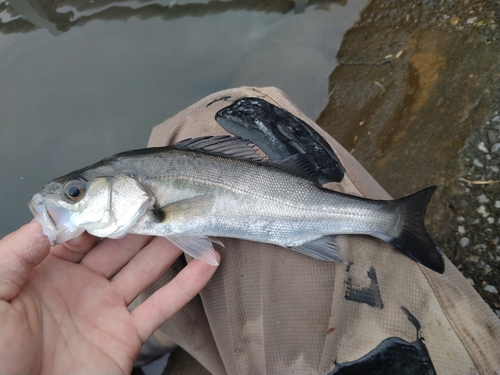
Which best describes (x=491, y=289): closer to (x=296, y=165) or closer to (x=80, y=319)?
(x=296, y=165)

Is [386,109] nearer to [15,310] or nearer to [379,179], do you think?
[379,179]

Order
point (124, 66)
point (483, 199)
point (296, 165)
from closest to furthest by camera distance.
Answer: point (296, 165) < point (483, 199) < point (124, 66)

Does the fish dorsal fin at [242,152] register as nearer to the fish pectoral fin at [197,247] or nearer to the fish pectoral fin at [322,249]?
the fish pectoral fin at [322,249]

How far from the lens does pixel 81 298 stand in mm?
2102

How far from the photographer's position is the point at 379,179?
12.7 ft

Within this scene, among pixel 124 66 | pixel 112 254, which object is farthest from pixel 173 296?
pixel 124 66

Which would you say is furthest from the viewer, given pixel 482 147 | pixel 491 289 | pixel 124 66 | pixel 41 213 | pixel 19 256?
pixel 124 66

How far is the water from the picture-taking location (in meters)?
4.38

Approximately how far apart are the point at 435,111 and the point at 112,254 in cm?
365

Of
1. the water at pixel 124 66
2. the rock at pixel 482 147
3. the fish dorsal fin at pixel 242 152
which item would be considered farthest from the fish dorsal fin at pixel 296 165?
the water at pixel 124 66

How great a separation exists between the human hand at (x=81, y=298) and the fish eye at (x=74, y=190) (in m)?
0.23

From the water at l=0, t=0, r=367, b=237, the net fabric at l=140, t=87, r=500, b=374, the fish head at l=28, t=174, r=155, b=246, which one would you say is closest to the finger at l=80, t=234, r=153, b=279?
the fish head at l=28, t=174, r=155, b=246

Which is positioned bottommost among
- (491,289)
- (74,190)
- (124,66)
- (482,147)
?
(491,289)

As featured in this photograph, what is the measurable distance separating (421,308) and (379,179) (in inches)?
83.3
